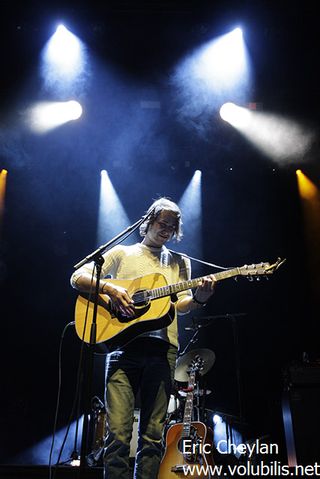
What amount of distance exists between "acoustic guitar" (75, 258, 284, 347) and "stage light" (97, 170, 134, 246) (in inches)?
161

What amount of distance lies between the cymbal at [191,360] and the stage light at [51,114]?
4360mm

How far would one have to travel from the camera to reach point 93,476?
4.70 meters

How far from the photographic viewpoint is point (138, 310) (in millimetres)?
3154

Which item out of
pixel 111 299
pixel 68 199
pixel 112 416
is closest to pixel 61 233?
pixel 68 199

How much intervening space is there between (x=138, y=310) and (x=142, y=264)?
1.60 ft

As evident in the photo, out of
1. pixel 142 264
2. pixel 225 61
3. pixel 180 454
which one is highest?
pixel 225 61

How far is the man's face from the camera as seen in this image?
11.9ft

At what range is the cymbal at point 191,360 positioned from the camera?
18.1 feet

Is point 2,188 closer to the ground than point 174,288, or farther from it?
farther from it

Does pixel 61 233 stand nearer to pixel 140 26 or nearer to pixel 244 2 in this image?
pixel 140 26

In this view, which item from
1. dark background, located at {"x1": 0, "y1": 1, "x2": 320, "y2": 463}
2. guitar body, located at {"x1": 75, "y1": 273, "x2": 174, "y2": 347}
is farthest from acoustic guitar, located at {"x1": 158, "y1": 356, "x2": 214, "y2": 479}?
dark background, located at {"x1": 0, "y1": 1, "x2": 320, "y2": 463}

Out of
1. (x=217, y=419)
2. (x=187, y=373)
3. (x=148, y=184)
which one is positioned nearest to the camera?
(x=187, y=373)

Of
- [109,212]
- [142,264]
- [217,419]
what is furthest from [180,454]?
[109,212]

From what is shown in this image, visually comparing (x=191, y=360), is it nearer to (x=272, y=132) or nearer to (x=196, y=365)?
(x=196, y=365)
